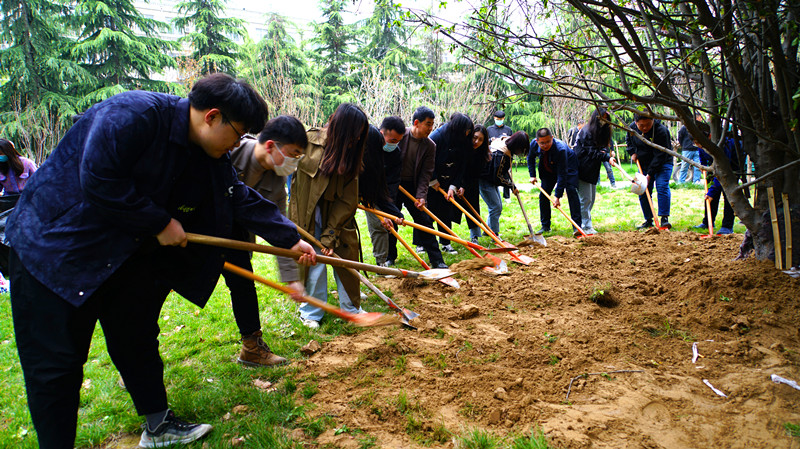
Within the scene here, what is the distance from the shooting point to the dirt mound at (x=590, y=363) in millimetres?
2234

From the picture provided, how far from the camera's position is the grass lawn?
96.8 inches

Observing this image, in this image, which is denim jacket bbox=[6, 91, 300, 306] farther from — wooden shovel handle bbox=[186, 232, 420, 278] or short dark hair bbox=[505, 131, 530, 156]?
short dark hair bbox=[505, 131, 530, 156]

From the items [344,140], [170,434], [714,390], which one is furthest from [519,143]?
[170,434]

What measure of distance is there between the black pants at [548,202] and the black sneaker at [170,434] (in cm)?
583

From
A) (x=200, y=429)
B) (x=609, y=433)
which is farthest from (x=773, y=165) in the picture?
(x=200, y=429)

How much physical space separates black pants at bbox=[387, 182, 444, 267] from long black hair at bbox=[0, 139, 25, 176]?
4662mm

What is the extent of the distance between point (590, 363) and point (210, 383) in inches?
97.2

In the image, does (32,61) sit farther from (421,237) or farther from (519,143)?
(519,143)

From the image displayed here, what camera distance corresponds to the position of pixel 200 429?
7.86 ft

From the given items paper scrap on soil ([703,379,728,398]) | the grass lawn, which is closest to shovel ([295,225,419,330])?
the grass lawn

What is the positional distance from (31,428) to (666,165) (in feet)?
24.9

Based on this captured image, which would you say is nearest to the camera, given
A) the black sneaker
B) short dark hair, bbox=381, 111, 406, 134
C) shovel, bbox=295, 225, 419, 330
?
the black sneaker

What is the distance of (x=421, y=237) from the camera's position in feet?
18.8

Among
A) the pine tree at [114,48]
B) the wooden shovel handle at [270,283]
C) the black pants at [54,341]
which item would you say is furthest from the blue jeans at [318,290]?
the pine tree at [114,48]
